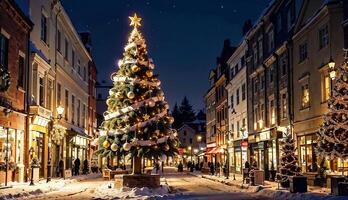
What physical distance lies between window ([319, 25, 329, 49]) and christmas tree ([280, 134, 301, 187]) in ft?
18.2

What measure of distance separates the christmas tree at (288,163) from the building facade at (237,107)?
2091 cm

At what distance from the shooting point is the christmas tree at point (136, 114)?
84.6 feet

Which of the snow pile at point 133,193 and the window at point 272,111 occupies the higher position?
the window at point 272,111

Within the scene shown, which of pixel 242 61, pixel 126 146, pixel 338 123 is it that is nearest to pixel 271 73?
pixel 242 61

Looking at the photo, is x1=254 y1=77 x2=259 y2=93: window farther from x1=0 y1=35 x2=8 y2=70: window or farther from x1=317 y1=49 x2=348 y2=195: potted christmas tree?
x1=317 y1=49 x2=348 y2=195: potted christmas tree

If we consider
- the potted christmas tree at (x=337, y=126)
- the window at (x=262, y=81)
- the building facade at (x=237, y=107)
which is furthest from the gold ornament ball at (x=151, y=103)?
the building facade at (x=237, y=107)

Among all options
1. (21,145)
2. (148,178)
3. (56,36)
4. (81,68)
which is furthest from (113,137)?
(81,68)

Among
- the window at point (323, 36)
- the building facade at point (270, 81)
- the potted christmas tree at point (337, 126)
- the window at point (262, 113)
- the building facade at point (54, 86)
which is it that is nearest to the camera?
the potted christmas tree at point (337, 126)

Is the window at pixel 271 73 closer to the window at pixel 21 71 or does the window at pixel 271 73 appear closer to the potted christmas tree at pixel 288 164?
the potted christmas tree at pixel 288 164

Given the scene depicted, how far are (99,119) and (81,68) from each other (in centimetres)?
2320

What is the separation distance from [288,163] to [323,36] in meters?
7.42

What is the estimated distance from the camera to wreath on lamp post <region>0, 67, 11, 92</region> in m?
25.7

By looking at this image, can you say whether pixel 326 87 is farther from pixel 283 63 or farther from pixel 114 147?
pixel 114 147

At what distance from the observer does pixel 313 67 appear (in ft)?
102
